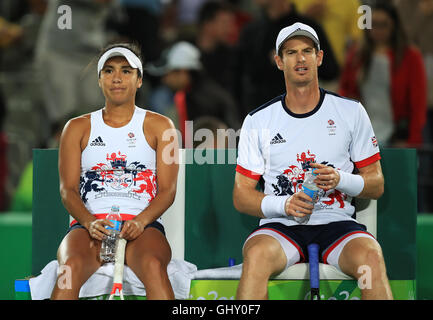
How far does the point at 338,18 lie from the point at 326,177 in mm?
1889

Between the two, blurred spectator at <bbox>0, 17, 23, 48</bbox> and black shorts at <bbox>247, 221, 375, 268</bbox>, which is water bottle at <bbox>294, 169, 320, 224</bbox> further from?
blurred spectator at <bbox>0, 17, 23, 48</bbox>

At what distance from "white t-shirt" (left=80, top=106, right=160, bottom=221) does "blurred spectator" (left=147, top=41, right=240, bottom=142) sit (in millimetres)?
732

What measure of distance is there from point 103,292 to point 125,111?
0.89 meters

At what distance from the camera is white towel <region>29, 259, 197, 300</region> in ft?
11.7

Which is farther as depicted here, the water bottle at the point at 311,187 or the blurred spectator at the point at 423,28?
the blurred spectator at the point at 423,28

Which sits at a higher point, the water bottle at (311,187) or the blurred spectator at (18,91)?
the blurred spectator at (18,91)

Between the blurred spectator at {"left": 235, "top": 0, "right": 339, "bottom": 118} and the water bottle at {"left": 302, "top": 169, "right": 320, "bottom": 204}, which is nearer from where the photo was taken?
the water bottle at {"left": 302, "top": 169, "right": 320, "bottom": 204}

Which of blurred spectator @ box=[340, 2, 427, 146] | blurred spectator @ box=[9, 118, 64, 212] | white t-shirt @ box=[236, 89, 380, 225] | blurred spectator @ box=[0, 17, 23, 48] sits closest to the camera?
white t-shirt @ box=[236, 89, 380, 225]

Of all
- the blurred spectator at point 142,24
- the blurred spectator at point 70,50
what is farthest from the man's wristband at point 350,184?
the blurred spectator at point 142,24

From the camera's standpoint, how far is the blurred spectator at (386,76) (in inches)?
183

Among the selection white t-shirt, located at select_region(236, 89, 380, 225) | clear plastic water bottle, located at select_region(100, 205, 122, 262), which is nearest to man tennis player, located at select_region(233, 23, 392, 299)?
white t-shirt, located at select_region(236, 89, 380, 225)

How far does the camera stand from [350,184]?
3580 millimetres

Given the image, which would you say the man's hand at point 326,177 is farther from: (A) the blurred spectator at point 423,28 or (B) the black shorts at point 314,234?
(A) the blurred spectator at point 423,28

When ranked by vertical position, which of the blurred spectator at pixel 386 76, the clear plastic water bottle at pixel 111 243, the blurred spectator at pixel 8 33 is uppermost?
the blurred spectator at pixel 8 33
